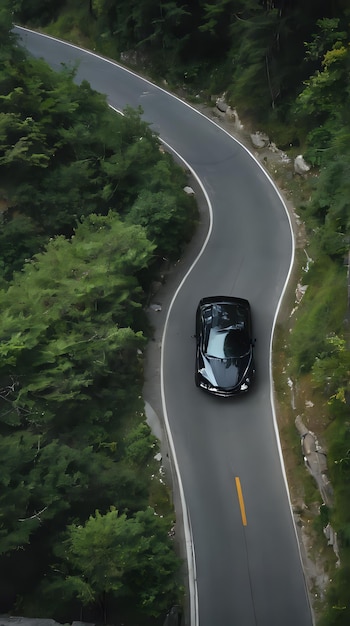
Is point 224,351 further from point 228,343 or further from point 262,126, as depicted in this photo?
point 262,126

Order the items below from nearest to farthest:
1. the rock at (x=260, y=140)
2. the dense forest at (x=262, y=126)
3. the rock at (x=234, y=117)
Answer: the dense forest at (x=262, y=126)
the rock at (x=260, y=140)
the rock at (x=234, y=117)

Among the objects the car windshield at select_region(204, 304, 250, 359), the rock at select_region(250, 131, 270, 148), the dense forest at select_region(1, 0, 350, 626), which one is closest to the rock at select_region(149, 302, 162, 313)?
the dense forest at select_region(1, 0, 350, 626)

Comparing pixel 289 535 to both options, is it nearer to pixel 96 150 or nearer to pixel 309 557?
pixel 309 557

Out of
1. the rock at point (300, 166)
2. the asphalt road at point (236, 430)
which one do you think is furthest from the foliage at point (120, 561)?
the rock at point (300, 166)

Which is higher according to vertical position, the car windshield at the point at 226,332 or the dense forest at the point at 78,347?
the car windshield at the point at 226,332

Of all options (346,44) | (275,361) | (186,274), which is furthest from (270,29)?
(275,361)

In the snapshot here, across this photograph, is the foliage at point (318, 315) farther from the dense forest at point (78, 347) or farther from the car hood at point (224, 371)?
the dense forest at point (78, 347)

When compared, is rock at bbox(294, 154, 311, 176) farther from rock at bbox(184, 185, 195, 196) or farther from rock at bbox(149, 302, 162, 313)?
rock at bbox(149, 302, 162, 313)
